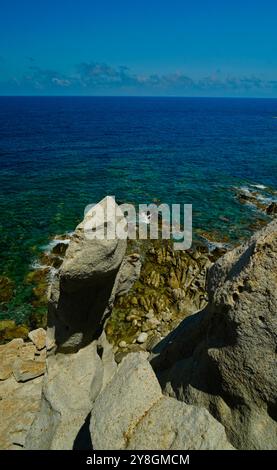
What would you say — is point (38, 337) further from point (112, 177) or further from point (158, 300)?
point (112, 177)

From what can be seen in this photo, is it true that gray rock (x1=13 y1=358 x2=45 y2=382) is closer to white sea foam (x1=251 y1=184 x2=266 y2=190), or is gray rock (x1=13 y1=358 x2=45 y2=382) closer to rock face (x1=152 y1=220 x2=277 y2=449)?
rock face (x1=152 y1=220 x2=277 y2=449)

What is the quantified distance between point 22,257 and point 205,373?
22.7 m

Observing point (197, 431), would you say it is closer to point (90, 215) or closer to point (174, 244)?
point (90, 215)

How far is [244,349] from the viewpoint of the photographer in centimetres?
739

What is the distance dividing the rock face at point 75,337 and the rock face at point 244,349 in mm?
2789

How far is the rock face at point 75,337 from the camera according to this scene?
358 inches

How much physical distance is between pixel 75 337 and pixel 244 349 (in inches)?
198

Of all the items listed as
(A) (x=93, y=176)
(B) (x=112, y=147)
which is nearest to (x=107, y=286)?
(A) (x=93, y=176)

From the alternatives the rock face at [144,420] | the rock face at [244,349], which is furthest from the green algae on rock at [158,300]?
the rock face at [144,420]

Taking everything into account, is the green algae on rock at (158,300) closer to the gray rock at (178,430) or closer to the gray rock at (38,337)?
the gray rock at (38,337)

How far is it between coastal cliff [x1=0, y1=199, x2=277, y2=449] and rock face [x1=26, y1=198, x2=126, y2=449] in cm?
3

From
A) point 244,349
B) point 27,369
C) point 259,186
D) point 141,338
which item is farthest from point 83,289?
point 259,186

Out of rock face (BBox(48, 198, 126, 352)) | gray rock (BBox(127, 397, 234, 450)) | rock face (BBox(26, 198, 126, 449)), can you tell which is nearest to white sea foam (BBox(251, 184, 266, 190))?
rock face (BBox(26, 198, 126, 449))
